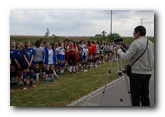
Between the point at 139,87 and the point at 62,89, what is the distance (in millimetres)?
1165

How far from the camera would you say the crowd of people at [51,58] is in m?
3.51

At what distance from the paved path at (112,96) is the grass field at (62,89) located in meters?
0.08

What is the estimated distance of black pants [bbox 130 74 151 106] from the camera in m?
3.00

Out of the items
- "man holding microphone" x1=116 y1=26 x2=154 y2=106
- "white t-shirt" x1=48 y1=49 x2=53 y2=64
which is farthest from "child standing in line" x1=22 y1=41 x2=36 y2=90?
"man holding microphone" x1=116 y1=26 x2=154 y2=106

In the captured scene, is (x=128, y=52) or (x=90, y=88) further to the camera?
(x=90, y=88)

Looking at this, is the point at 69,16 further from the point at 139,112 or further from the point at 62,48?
the point at 139,112

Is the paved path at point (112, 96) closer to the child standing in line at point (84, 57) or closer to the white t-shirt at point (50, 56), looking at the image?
the child standing in line at point (84, 57)

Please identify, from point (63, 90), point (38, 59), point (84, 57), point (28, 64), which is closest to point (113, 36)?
point (84, 57)

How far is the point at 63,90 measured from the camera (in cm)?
357

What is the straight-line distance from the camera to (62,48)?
3949 mm

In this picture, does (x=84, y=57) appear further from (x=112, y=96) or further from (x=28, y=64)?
(x=28, y=64)
